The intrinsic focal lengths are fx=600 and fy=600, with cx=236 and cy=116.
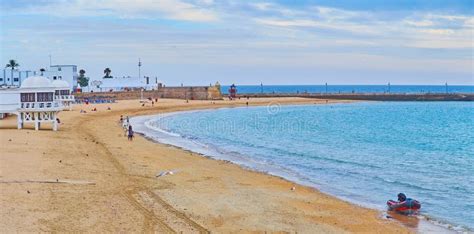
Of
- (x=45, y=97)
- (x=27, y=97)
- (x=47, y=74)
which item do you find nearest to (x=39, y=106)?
(x=45, y=97)

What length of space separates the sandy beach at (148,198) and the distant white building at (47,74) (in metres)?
61.6

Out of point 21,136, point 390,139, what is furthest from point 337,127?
point 21,136

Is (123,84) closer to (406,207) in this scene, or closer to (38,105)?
(38,105)

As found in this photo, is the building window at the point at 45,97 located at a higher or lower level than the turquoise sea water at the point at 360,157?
higher

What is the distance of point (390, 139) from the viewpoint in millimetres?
54000

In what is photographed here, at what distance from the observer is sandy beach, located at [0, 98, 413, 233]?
1556cm

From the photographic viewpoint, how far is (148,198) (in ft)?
62.8

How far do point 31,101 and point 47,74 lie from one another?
6366 cm

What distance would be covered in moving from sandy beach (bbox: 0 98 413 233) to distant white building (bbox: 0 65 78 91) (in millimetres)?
61628

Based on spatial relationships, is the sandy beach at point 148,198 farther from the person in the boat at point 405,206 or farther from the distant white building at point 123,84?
the distant white building at point 123,84

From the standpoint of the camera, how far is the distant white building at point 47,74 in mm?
90625

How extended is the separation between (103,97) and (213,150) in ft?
227

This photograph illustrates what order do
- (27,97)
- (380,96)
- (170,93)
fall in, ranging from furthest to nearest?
(380,96) < (170,93) < (27,97)

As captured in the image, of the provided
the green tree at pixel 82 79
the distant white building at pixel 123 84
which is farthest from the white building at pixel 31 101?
the green tree at pixel 82 79
